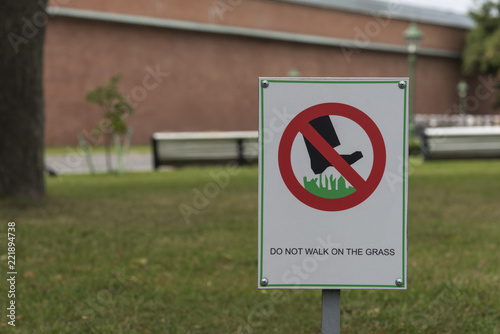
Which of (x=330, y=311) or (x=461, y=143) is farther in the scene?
(x=461, y=143)

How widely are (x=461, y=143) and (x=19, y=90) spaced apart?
1262cm

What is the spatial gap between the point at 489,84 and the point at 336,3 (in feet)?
46.0

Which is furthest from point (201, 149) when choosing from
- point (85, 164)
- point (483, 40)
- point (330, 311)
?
point (483, 40)

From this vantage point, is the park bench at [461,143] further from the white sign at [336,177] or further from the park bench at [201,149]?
the white sign at [336,177]

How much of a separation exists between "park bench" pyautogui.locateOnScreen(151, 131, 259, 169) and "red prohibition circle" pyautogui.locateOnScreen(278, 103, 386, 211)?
14.2 metres

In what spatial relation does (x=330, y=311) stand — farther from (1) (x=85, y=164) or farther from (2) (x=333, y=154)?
(1) (x=85, y=164)

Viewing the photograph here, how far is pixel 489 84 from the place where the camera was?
146 ft

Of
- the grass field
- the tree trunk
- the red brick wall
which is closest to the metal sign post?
the grass field

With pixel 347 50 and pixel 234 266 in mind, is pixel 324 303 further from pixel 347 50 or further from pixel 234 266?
pixel 347 50

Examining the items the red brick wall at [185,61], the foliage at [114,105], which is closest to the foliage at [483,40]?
the red brick wall at [185,61]

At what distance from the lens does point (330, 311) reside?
8.00ft

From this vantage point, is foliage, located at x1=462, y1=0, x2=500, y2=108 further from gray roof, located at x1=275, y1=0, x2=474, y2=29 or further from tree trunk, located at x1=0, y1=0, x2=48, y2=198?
tree trunk, located at x1=0, y1=0, x2=48, y2=198

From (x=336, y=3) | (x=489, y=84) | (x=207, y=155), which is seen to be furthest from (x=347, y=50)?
(x=207, y=155)

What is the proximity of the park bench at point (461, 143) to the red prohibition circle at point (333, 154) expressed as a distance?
15.4m
